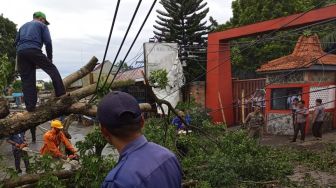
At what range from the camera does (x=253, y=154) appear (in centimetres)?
774

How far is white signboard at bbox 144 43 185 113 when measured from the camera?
56.9 ft

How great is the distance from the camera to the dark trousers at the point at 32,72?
5242 mm

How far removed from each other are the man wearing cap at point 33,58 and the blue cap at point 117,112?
3397mm

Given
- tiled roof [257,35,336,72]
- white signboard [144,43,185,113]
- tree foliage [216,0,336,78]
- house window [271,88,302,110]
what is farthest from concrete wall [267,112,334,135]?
tree foliage [216,0,336,78]

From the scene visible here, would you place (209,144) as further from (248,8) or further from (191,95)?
(248,8)

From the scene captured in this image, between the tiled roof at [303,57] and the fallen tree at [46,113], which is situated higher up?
the tiled roof at [303,57]

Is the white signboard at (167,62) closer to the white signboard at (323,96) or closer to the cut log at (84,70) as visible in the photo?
the white signboard at (323,96)

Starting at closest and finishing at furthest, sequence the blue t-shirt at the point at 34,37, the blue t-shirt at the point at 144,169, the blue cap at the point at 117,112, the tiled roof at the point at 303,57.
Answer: the blue t-shirt at the point at 144,169
the blue cap at the point at 117,112
the blue t-shirt at the point at 34,37
the tiled roof at the point at 303,57

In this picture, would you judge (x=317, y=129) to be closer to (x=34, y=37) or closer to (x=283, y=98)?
(x=283, y=98)

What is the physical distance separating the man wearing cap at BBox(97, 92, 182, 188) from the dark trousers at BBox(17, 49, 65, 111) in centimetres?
337

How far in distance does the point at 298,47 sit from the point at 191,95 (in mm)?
5305

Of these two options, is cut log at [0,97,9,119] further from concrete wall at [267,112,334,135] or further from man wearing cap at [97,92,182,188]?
concrete wall at [267,112,334,135]

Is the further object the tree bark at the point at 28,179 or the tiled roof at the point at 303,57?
the tiled roof at the point at 303,57

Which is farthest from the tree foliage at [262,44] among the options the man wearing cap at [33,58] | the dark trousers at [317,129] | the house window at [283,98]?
the man wearing cap at [33,58]
